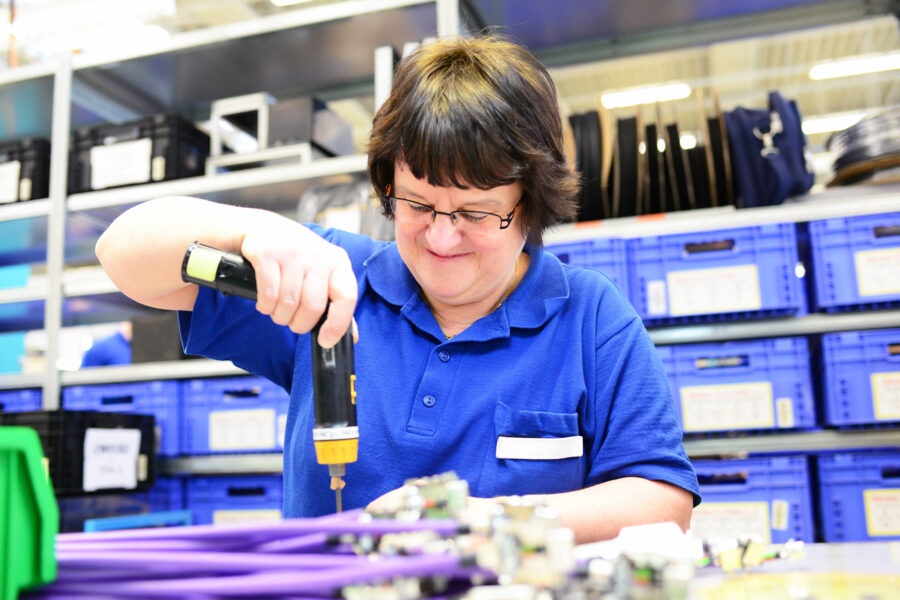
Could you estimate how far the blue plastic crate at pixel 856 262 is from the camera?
182cm

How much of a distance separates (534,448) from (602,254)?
1.17m

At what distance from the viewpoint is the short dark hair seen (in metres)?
0.85

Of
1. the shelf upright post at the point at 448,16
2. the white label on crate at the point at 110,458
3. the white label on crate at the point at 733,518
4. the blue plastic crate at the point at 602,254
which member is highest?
the shelf upright post at the point at 448,16

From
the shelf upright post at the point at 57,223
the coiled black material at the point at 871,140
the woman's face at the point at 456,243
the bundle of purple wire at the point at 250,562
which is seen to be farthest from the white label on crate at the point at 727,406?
the shelf upright post at the point at 57,223

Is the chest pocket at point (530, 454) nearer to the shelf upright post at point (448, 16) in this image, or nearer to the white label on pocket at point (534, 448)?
the white label on pocket at point (534, 448)

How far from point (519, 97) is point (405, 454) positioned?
479 millimetres

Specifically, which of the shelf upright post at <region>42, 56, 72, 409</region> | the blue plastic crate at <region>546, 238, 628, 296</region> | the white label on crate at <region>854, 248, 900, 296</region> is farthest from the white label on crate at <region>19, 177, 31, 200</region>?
the white label on crate at <region>854, 248, 900, 296</region>

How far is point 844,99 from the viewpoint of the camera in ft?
21.4

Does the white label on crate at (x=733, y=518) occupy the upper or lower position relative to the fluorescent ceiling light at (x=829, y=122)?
lower

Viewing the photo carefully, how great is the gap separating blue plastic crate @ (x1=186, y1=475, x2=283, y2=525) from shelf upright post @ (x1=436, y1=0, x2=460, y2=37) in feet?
4.88

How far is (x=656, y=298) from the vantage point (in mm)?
1938

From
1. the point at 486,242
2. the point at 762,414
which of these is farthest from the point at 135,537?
the point at 762,414

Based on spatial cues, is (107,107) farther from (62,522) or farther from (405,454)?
(405,454)

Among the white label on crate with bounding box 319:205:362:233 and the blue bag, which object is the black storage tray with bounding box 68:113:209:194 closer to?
the white label on crate with bounding box 319:205:362:233
